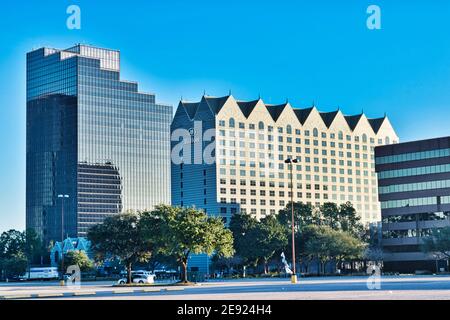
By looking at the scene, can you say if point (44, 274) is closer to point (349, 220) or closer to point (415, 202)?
point (349, 220)

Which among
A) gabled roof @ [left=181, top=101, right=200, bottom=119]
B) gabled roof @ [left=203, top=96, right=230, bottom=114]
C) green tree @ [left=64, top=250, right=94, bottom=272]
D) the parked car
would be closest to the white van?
green tree @ [left=64, top=250, right=94, bottom=272]

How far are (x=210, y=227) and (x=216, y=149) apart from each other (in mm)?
120950

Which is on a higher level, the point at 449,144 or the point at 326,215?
the point at 449,144

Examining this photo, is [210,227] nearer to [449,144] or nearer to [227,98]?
[449,144]

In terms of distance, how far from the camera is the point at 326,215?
159750 millimetres

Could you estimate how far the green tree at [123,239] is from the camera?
259 ft

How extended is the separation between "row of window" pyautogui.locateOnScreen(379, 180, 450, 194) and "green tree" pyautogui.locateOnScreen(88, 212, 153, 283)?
76.7 metres

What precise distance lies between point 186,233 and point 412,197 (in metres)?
81.6

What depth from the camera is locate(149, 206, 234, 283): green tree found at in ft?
240

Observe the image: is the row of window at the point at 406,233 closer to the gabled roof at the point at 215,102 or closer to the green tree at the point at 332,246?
the green tree at the point at 332,246
